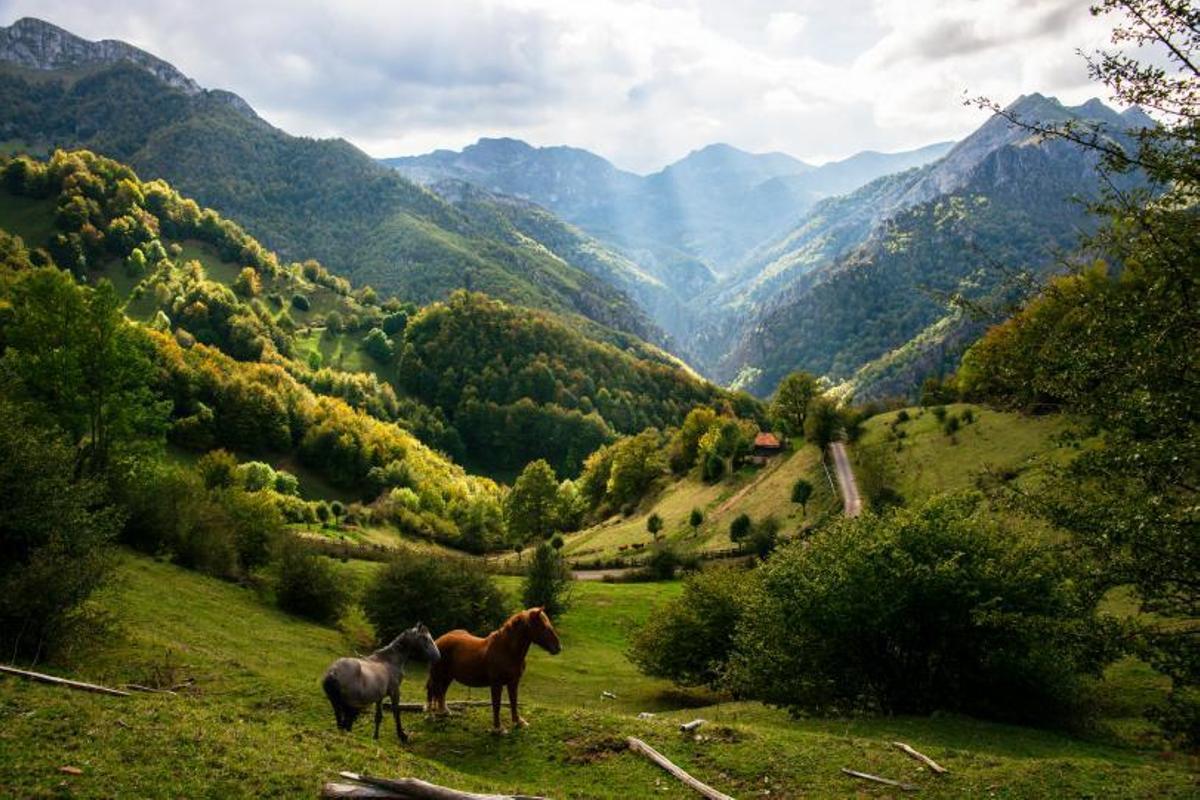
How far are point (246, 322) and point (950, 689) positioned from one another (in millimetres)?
170266

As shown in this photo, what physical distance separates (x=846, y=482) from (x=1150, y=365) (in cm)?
7228

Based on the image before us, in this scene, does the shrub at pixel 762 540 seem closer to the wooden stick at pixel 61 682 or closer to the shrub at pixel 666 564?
the shrub at pixel 666 564

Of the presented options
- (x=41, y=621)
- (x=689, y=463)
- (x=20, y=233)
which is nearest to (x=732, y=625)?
(x=41, y=621)

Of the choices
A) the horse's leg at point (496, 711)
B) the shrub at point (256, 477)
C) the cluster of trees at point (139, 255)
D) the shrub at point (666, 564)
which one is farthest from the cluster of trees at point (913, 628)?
the cluster of trees at point (139, 255)

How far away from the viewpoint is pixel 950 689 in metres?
24.7

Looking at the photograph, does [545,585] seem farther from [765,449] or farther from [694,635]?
[765,449]

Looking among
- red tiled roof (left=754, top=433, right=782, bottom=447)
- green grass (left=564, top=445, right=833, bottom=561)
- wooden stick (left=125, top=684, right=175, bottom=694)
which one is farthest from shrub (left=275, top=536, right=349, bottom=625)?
red tiled roof (left=754, top=433, right=782, bottom=447)

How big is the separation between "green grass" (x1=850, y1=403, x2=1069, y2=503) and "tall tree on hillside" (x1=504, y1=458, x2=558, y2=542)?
41857 mm

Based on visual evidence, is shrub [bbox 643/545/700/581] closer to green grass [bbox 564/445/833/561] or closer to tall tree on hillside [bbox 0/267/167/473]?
green grass [bbox 564/445/833/561]

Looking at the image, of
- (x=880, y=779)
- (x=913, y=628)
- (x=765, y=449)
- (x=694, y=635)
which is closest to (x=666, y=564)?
(x=765, y=449)

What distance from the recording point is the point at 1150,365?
13477 millimetres

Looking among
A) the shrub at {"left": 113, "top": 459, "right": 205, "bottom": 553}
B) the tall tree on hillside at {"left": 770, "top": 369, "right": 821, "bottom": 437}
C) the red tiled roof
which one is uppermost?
the tall tree on hillside at {"left": 770, "top": 369, "right": 821, "bottom": 437}

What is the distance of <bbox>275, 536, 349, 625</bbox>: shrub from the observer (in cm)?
4178

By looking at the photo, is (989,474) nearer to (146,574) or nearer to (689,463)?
(146,574)
